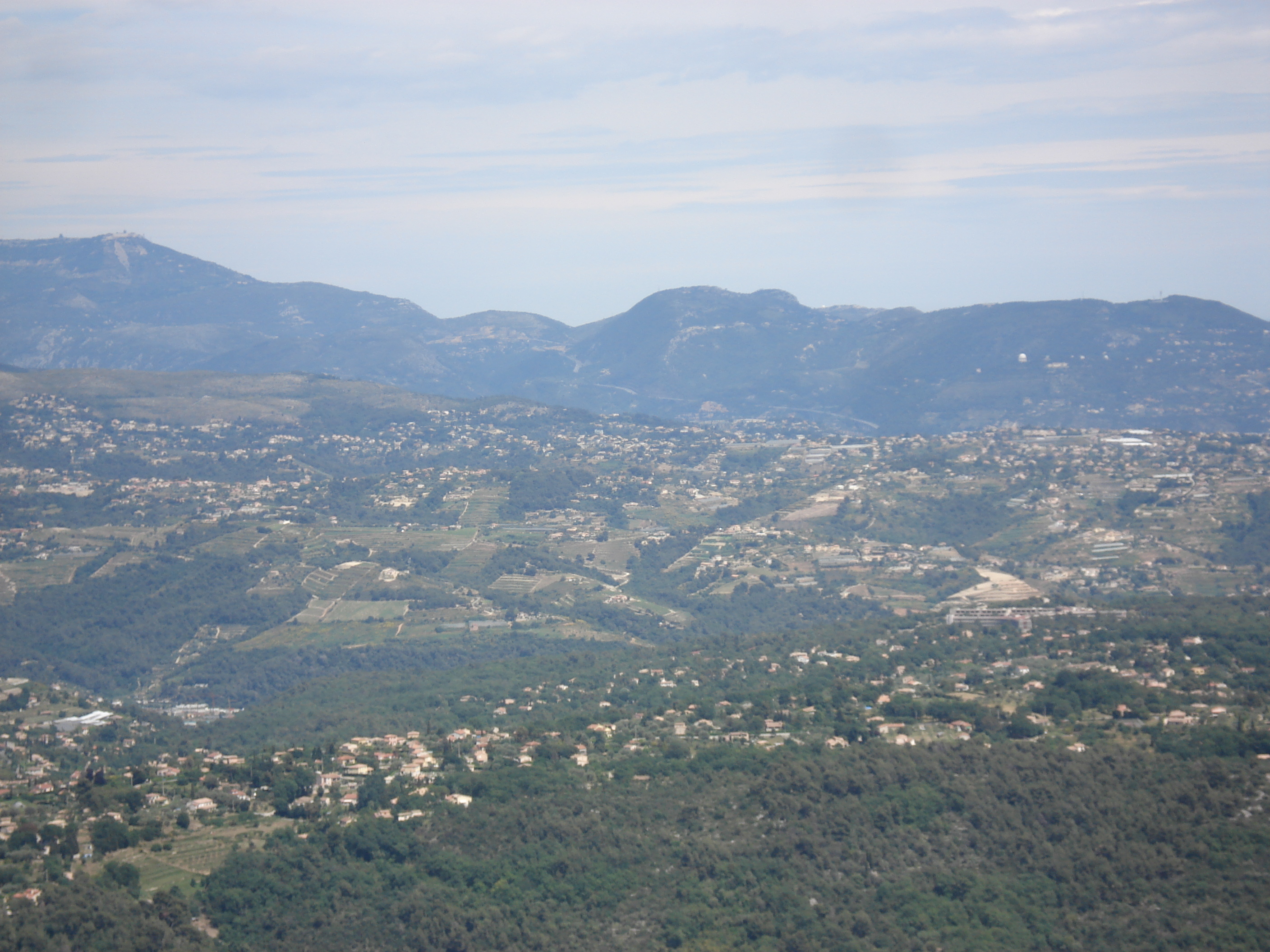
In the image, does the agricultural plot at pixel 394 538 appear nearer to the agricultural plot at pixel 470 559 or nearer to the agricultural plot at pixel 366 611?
the agricultural plot at pixel 470 559

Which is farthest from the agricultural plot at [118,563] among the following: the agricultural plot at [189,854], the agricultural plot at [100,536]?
the agricultural plot at [189,854]

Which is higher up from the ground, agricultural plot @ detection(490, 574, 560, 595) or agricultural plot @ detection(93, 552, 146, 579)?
agricultural plot @ detection(93, 552, 146, 579)

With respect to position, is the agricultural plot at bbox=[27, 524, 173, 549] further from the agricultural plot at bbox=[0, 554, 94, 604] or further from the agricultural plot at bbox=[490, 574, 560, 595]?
the agricultural plot at bbox=[490, 574, 560, 595]

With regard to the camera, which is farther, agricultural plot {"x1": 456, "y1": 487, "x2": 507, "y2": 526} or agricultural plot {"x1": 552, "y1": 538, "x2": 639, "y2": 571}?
agricultural plot {"x1": 456, "y1": 487, "x2": 507, "y2": 526}

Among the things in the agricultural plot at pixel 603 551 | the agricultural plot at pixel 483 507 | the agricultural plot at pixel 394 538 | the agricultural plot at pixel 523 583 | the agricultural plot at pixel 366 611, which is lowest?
the agricultural plot at pixel 366 611

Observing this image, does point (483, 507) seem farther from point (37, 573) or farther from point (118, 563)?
point (37, 573)

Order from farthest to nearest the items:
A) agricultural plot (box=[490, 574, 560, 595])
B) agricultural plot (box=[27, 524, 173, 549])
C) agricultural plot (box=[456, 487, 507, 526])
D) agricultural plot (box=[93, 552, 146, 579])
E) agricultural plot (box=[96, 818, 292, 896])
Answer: agricultural plot (box=[456, 487, 507, 526]) < agricultural plot (box=[27, 524, 173, 549]) < agricultural plot (box=[490, 574, 560, 595]) < agricultural plot (box=[93, 552, 146, 579]) < agricultural plot (box=[96, 818, 292, 896])

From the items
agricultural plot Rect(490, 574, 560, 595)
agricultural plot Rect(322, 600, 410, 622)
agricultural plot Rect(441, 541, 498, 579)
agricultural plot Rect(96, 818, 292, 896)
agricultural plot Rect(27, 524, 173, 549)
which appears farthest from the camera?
agricultural plot Rect(441, 541, 498, 579)

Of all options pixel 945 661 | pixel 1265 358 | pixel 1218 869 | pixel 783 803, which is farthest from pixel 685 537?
pixel 1265 358

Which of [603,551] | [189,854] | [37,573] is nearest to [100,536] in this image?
[37,573]

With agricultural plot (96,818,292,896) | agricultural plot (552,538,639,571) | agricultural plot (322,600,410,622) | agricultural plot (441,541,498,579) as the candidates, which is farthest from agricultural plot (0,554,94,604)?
agricultural plot (96,818,292,896)

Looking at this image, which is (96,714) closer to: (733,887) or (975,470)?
(733,887)
